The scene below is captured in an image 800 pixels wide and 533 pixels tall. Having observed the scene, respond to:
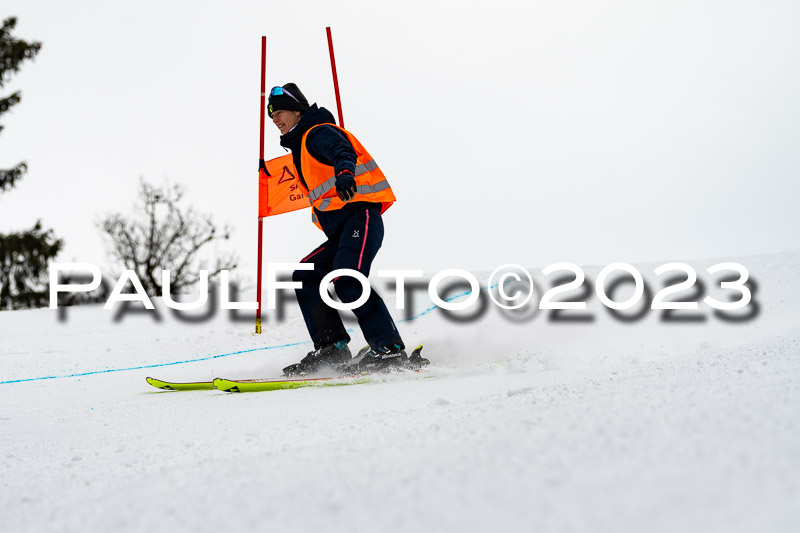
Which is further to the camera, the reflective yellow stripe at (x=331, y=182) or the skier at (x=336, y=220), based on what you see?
the reflective yellow stripe at (x=331, y=182)

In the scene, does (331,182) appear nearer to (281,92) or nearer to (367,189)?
(367,189)

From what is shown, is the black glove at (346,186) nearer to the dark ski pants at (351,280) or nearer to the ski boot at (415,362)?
the dark ski pants at (351,280)

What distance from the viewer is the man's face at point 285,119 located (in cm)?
404

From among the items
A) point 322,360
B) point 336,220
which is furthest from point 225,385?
point 336,220

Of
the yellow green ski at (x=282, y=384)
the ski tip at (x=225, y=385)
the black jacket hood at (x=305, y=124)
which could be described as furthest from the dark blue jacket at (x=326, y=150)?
the ski tip at (x=225, y=385)

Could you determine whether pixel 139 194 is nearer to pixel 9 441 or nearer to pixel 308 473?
pixel 9 441

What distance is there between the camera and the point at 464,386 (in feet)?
9.15

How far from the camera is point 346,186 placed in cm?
353

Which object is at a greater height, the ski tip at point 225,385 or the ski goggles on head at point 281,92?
the ski goggles on head at point 281,92

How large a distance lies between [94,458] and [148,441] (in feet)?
0.67

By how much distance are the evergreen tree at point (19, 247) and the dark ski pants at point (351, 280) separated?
1544 cm

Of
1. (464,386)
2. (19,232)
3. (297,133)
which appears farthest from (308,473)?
(19,232)

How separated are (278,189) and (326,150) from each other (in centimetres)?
175

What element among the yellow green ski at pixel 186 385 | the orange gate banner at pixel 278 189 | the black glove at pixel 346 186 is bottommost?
the yellow green ski at pixel 186 385
